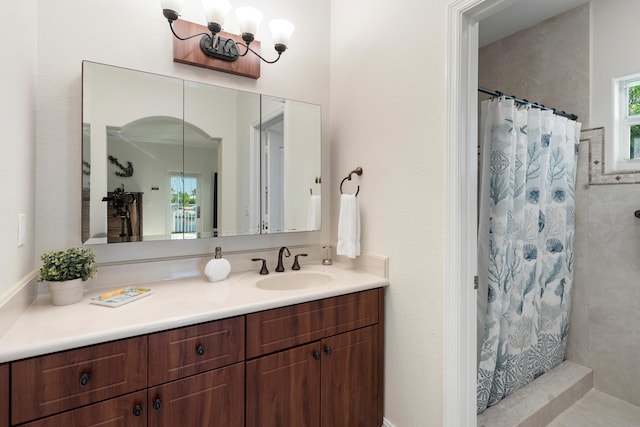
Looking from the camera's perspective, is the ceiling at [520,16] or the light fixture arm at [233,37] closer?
the light fixture arm at [233,37]

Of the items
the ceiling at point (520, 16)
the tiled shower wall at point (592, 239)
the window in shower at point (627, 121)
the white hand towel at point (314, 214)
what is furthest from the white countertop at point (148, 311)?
the ceiling at point (520, 16)

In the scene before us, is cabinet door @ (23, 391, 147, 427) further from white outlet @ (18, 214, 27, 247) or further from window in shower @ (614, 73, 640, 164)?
window in shower @ (614, 73, 640, 164)

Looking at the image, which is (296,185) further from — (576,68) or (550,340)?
(576,68)

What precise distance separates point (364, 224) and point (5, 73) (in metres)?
1.57

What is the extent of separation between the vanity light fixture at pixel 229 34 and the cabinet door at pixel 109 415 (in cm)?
152

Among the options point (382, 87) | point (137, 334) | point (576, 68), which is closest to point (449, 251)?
point (382, 87)

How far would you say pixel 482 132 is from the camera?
71.5 inches

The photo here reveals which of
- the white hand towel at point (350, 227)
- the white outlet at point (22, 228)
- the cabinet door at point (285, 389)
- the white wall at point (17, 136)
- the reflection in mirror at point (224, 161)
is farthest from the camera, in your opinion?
the white hand towel at point (350, 227)

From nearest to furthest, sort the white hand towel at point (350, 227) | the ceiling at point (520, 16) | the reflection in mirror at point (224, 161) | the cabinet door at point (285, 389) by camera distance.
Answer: the cabinet door at point (285, 389) → the reflection in mirror at point (224, 161) → the white hand towel at point (350, 227) → the ceiling at point (520, 16)

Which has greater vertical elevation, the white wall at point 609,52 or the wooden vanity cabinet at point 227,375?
the white wall at point 609,52

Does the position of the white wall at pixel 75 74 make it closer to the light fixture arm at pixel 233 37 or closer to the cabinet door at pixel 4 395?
the light fixture arm at pixel 233 37

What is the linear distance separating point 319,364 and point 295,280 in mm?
514

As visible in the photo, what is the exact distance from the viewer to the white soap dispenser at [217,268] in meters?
1.54

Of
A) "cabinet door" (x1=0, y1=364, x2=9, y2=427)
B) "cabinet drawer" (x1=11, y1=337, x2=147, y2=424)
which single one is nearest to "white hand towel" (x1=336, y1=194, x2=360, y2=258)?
"cabinet drawer" (x1=11, y1=337, x2=147, y2=424)
